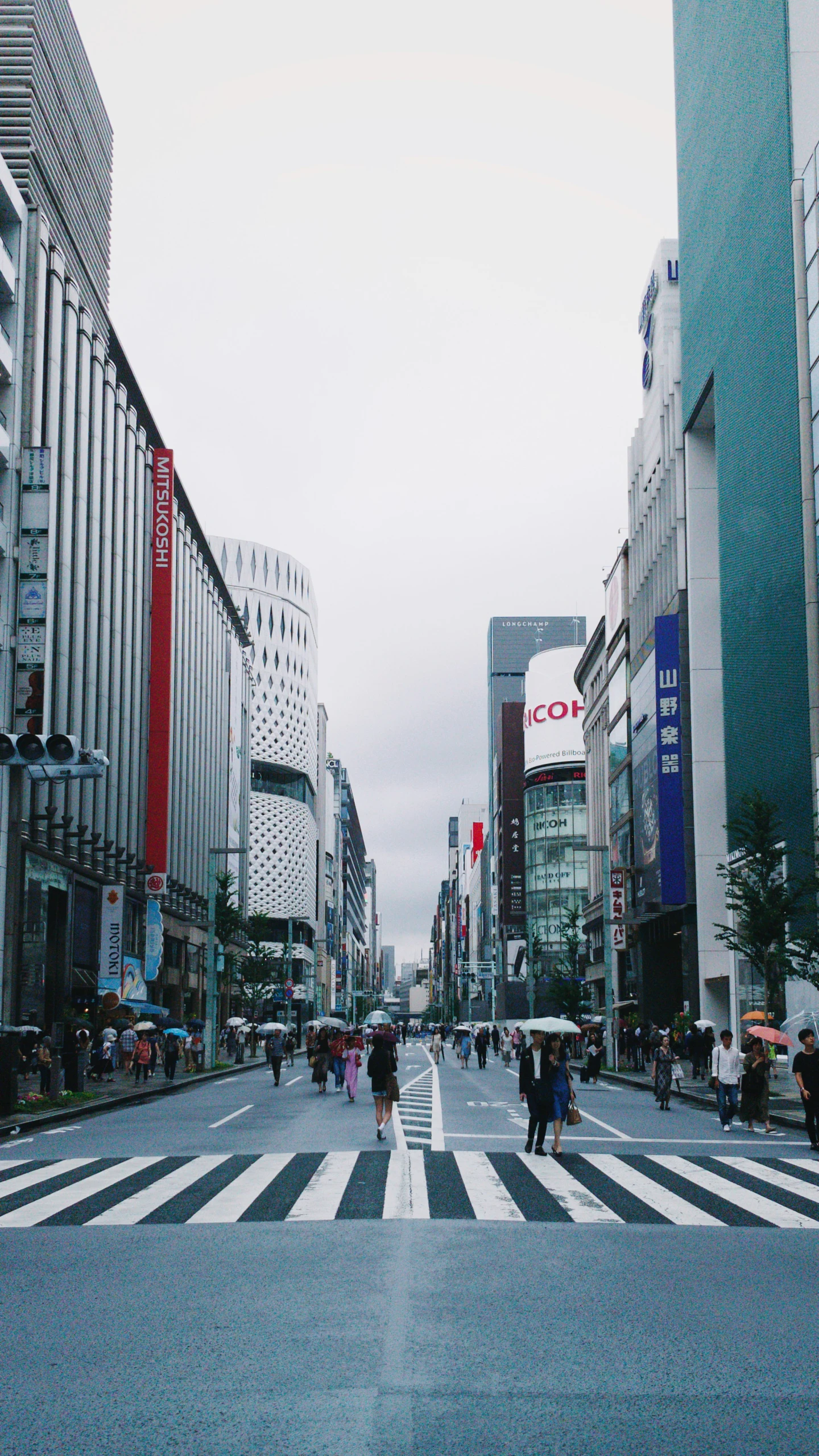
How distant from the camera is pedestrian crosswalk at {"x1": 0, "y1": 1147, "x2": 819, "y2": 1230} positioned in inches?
546

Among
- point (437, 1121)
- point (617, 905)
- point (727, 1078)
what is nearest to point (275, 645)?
point (617, 905)

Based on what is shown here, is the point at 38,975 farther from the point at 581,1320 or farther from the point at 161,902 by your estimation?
the point at 581,1320

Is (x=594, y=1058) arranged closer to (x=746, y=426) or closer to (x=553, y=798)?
(x=746, y=426)

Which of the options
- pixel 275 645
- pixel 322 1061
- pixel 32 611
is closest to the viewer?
pixel 322 1061

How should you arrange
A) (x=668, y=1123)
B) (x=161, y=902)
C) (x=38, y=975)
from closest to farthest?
1. (x=668, y=1123)
2. (x=38, y=975)
3. (x=161, y=902)

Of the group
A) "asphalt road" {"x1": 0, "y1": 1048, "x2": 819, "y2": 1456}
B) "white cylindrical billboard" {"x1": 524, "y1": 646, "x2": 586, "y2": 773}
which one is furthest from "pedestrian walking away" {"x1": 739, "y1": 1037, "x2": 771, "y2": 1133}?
"white cylindrical billboard" {"x1": 524, "y1": 646, "x2": 586, "y2": 773}

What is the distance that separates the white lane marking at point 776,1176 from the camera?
16044mm

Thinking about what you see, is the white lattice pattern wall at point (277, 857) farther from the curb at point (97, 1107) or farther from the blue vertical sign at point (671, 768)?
the curb at point (97, 1107)

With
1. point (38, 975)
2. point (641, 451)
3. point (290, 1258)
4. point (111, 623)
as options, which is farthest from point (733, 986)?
point (290, 1258)

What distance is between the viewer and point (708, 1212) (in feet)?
46.9

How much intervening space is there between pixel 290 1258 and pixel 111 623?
47.0 meters

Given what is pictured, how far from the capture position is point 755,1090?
80.7ft

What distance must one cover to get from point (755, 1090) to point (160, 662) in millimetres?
45293

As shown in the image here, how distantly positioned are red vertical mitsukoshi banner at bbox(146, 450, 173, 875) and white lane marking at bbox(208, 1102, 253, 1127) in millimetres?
31466
